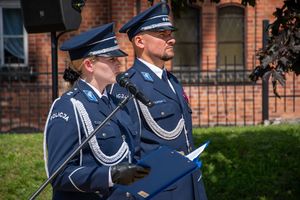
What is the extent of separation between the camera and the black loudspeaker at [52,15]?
7.31 metres

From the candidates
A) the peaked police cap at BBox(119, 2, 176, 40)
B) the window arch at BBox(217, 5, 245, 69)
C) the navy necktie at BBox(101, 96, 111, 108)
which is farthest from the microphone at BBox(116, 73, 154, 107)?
the window arch at BBox(217, 5, 245, 69)

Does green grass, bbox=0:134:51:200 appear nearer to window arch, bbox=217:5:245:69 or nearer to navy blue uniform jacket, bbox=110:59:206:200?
navy blue uniform jacket, bbox=110:59:206:200

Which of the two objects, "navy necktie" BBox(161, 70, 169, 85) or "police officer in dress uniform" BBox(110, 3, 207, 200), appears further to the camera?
"navy necktie" BBox(161, 70, 169, 85)

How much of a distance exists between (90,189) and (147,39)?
5.26 ft

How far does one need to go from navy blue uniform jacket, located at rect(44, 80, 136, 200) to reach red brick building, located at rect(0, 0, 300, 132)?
11630 mm

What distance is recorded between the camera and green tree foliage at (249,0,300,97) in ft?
25.7

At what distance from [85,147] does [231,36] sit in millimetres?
13067

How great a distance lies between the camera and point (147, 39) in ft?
18.1

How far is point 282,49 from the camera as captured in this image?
787cm

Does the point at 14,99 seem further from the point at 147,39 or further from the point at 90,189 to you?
the point at 90,189

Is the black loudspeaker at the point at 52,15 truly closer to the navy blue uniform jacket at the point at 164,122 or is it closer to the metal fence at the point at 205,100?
the navy blue uniform jacket at the point at 164,122

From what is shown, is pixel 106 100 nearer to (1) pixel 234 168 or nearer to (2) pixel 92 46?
(2) pixel 92 46

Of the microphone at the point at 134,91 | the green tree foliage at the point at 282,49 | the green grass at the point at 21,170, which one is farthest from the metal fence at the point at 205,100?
the microphone at the point at 134,91

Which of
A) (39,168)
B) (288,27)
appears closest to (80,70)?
(288,27)
